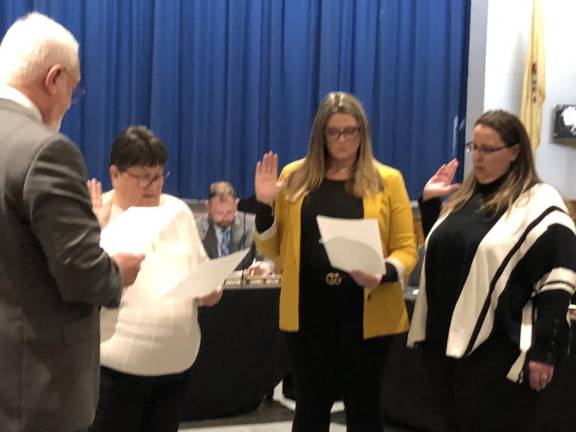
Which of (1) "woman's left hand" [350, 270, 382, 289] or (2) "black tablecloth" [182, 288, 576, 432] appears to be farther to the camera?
(2) "black tablecloth" [182, 288, 576, 432]

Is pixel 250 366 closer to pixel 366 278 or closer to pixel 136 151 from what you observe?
pixel 366 278

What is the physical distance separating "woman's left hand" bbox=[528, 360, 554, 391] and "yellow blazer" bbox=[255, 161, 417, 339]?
47 centimetres

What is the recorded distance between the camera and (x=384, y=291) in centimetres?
244

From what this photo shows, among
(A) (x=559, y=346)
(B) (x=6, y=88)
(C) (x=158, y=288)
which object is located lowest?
(A) (x=559, y=346)

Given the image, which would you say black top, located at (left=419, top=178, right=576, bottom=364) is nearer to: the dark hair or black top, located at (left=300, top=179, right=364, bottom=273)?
black top, located at (left=300, top=179, right=364, bottom=273)

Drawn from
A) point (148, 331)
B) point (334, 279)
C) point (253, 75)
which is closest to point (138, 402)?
point (148, 331)

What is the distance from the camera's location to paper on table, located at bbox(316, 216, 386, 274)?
7.37 feet

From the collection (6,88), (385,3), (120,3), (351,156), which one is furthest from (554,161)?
(6,88)

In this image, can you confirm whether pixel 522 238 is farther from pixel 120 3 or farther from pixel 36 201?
pixel 120 3

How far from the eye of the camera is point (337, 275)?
2416mm

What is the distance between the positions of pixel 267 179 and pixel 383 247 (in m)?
0.43

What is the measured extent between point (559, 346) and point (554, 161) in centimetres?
Answer: 434

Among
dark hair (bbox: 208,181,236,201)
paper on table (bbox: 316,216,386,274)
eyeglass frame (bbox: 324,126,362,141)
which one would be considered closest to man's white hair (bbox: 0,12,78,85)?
paper on table (bbox: 316,216,386,274)

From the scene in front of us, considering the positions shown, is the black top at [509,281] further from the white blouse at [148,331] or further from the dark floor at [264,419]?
the dark floor at [264,419]
